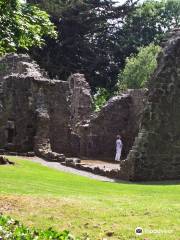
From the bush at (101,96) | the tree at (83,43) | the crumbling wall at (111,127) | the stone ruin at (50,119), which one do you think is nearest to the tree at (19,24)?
the stone ruin at (50,119)

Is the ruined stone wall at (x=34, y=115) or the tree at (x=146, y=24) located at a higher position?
the tree at (x=146, y=24)

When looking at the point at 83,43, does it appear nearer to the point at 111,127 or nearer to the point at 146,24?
the point at 146,24

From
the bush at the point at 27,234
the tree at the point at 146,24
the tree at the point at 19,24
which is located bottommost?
the bush at the point at 27,234

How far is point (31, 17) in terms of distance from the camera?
40.8 feet

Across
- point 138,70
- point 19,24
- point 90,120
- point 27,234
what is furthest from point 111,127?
point 27,234

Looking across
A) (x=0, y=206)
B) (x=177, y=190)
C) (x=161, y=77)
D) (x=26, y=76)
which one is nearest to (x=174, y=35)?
(x=161, y=77)

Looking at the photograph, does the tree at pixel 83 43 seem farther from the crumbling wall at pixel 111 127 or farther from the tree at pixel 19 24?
the tree at pixel 19 24

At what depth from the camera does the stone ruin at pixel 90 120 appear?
21.2 meters

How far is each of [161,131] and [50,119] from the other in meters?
11.0

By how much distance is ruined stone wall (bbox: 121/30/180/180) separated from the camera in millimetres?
21109

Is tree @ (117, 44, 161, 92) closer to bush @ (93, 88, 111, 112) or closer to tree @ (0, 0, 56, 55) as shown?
bush @ (93, 88, 111, 112)

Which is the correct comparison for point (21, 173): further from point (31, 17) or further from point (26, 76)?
point (26, 76)

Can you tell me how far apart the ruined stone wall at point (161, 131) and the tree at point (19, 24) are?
907cm

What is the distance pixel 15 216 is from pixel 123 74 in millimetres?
43190
